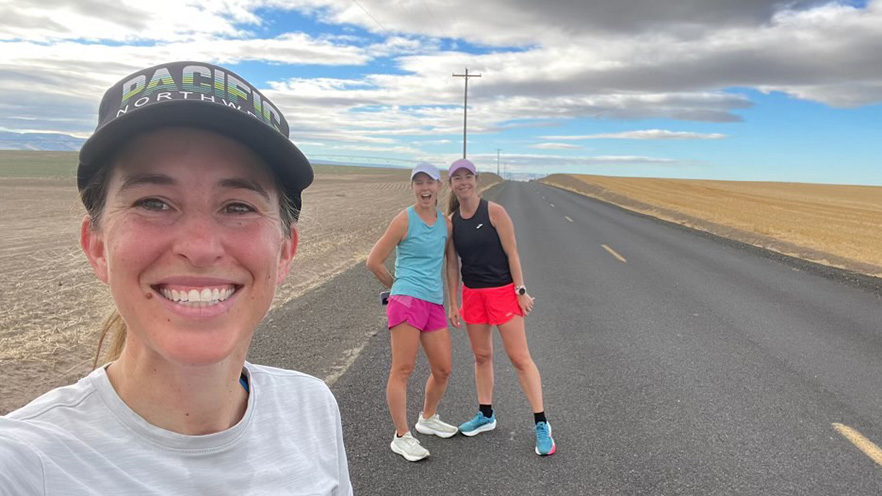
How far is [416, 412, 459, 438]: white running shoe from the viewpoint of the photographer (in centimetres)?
385

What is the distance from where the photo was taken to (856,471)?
3.36 m

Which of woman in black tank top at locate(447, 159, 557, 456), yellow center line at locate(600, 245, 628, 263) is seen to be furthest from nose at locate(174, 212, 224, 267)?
yellow center line at locate(600, 245, 628, 263)

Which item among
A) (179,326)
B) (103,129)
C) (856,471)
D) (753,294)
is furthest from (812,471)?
(753,294)

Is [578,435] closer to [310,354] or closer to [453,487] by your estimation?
[453,487]

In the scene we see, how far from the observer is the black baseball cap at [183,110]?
3.31 ft

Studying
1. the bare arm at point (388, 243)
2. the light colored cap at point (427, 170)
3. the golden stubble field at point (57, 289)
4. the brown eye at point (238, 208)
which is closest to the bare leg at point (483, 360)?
the bare arm at point (388, 243)

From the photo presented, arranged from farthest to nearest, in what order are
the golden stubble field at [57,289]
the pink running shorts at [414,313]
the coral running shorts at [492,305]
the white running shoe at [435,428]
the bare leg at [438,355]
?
the golden stubble field at [57,289] < the coral running shorts at [492,305] < the white running shoe at [435,428] < the bare leg at [438,355] < the pink running shorts at [414,313]

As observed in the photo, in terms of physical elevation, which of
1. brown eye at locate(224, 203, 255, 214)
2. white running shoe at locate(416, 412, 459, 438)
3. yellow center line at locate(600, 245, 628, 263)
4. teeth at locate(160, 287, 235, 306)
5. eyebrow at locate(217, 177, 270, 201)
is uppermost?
eyebrow at locate(217, 177, 270, 201)

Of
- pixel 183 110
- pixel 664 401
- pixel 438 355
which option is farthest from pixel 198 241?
pixel 664 401

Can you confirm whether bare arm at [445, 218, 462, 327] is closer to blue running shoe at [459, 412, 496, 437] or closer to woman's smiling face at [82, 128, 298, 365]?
blue running shoe at [459, 412, 496, 437]

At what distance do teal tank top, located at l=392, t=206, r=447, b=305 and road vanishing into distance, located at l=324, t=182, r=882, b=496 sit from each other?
1055 millimetres

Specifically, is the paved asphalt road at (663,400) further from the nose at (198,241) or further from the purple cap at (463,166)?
the nose at (198,241)

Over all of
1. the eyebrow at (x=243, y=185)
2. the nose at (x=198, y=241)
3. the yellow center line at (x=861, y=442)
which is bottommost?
the yellow center line at (x=861, y=442)

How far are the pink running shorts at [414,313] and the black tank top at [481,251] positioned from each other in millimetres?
478
